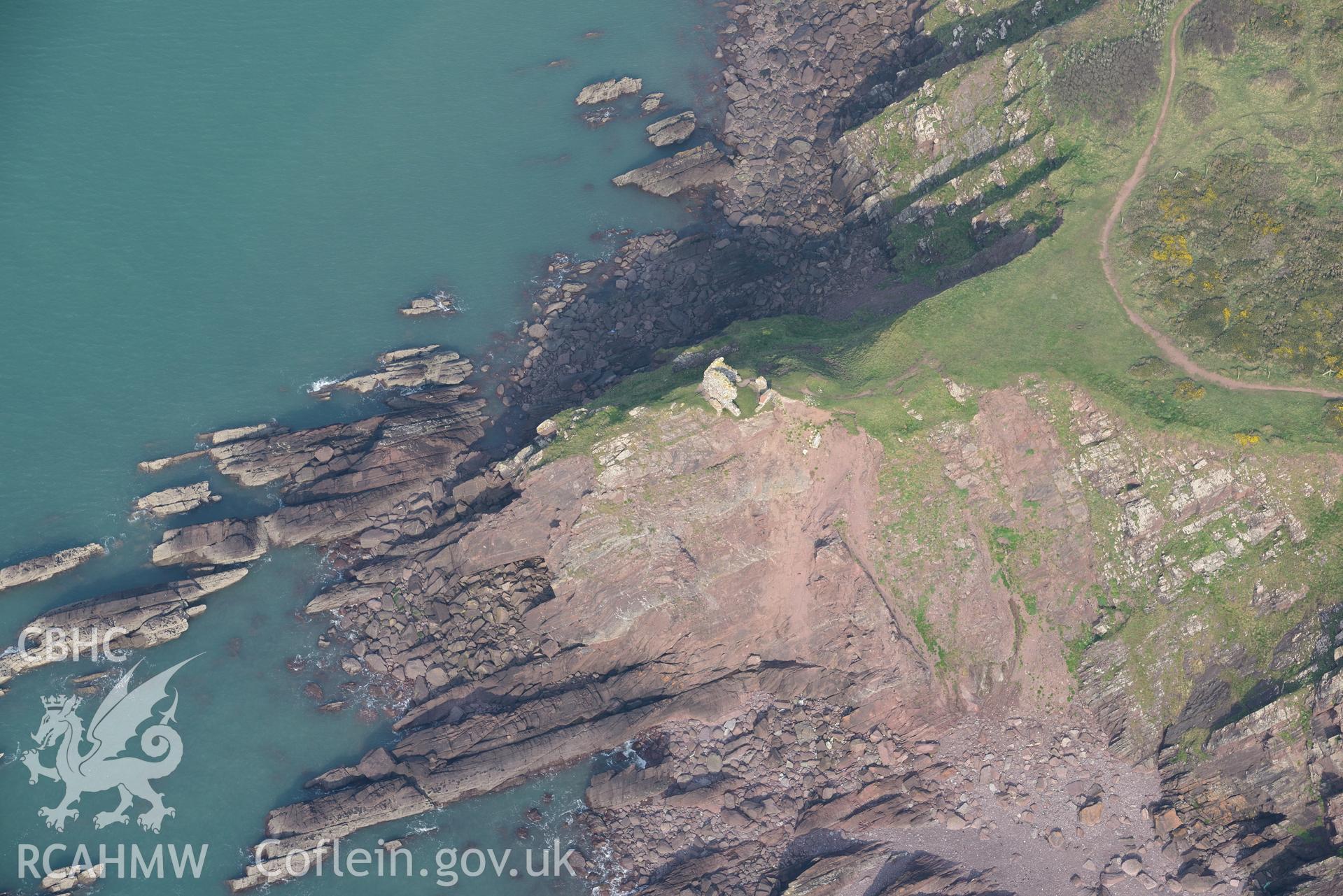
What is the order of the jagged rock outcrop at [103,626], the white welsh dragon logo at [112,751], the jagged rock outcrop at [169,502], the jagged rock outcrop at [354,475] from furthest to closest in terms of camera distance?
1. the jagged rock outcrop at [169,502]
2. the jagged rock outcrop at [354,475]
3. the jagged rock outcrop at [103,626]
4. the white welsh dragon logo at [112,751]

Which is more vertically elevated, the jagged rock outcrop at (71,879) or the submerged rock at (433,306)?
the submerged rock at (433,306)

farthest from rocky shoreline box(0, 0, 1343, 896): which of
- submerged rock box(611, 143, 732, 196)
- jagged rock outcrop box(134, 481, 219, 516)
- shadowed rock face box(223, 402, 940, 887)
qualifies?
submerged rock box(611, 143, 732, 196)

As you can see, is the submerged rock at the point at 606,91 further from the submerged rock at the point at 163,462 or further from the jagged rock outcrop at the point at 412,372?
the submerged rock at the point at 163,462

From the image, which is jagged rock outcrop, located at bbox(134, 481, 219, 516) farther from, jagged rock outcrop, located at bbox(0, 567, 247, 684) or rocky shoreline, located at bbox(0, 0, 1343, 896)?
jagged rock outcrop, located at bbox(0, 567, 247, 684)

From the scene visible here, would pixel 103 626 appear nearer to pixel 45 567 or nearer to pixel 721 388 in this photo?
pixel 45 567

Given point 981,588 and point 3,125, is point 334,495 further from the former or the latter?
point 3,125

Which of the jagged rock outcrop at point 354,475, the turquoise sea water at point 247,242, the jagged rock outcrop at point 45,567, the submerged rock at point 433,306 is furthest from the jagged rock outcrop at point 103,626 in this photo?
the submerged rock at point 433,306

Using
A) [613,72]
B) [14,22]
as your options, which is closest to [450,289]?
[613,72]

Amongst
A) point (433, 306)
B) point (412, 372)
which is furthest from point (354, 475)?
point (433, 306)

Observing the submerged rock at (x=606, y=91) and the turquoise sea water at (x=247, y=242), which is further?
the submerged rock at (x=606, y=91)
